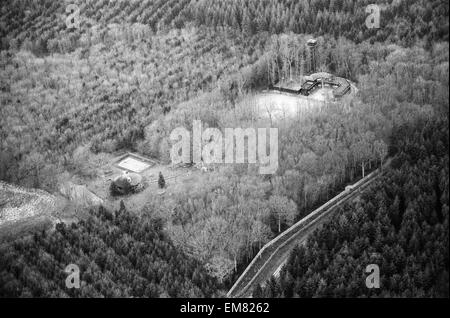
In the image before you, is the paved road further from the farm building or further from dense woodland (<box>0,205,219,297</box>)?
the farm building

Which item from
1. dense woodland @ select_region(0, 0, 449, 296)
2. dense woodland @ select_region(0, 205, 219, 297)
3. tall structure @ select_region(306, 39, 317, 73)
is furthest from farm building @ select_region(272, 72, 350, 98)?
dense woodland @ select_region(0, 205, 219, 297)

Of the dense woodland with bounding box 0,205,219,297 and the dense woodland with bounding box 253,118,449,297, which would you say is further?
the dense woodland with bounding box 0,205,219,297

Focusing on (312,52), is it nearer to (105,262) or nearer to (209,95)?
(209,95)

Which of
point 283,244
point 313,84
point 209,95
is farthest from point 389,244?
point 209,95

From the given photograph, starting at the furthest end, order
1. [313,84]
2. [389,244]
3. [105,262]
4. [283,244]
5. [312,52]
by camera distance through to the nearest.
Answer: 1. [312,52]
2. [313,84]
3. [283,244]
4. [105,262]
5. [389,244]

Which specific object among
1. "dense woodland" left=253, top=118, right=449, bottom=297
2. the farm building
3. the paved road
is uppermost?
the farm building

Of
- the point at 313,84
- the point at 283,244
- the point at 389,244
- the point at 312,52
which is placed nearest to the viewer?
the point at 389,244

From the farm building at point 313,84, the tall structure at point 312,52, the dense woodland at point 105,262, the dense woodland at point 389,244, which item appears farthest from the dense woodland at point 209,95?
the dense woodland at point 389,244
